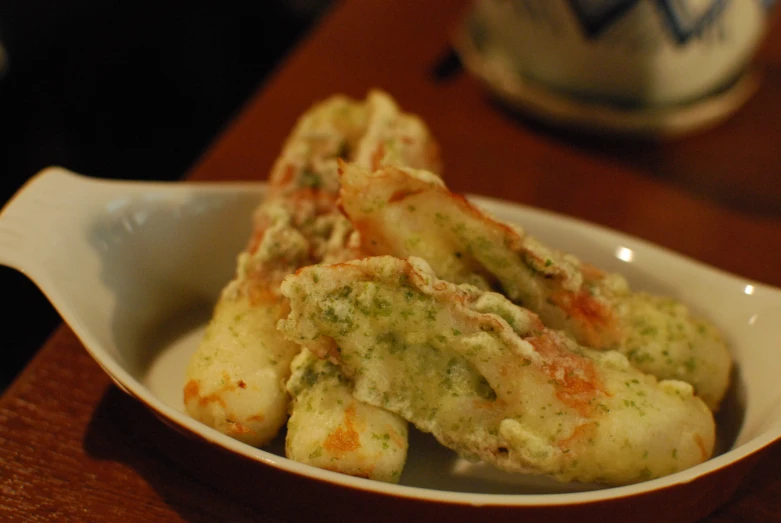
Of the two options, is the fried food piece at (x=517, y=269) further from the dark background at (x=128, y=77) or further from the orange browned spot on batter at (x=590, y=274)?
the dark background at (x=128, y=77)

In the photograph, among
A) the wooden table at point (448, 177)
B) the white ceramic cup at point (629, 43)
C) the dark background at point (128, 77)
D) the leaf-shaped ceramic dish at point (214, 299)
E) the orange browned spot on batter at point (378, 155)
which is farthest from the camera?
the dark background at point (128, 77)

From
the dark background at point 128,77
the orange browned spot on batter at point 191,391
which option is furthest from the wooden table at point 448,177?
the dark background at point 128,77

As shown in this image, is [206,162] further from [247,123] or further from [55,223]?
[55,223]

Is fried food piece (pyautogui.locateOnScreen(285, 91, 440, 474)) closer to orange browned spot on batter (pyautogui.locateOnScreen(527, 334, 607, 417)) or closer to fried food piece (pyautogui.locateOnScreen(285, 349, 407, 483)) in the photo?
fried food piece (pyautogui.locateOnScreen(285, 349, 407, 483))

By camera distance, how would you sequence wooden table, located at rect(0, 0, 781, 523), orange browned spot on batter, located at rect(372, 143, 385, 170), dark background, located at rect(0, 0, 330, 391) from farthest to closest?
dark background, located at rect(0, 0, 330, 391) → orange browned spot on batter, located at rect(372, 143, 385, 170) → wooden table, located at rect(0, 0, 781, 523)

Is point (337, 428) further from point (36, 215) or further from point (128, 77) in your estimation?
point (128, 77)

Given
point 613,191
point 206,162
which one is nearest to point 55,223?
point 206,162

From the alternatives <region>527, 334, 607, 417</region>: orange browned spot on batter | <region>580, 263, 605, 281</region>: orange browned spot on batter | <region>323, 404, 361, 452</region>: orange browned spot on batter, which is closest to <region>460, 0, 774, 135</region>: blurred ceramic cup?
<region>580, 263, 605, 281</region>: orange browned spot on batter
